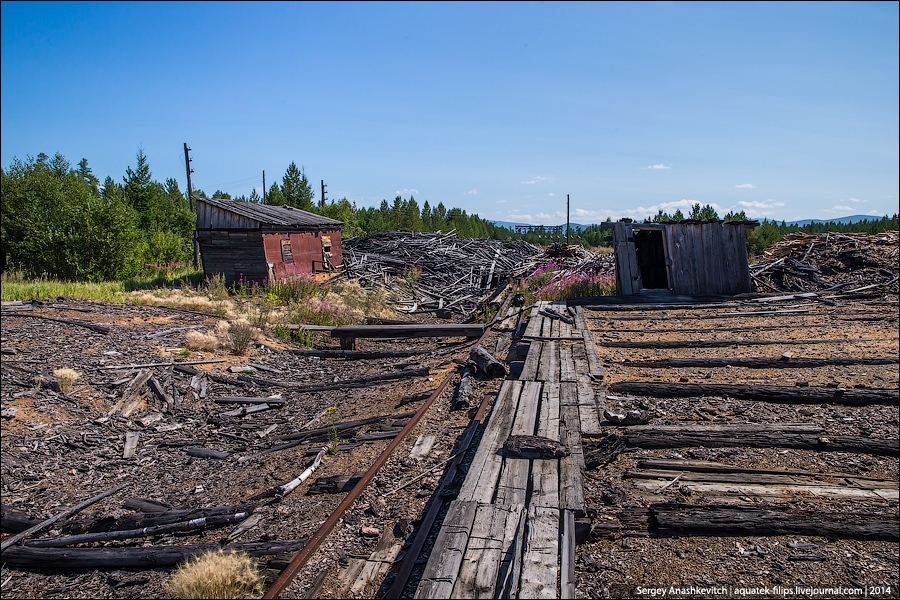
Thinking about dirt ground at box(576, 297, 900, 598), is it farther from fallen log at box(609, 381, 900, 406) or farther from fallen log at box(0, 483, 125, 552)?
fallen log at box(0, 483, 125, 552)

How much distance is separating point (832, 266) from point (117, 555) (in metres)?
20.7

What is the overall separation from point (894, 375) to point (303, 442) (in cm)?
815

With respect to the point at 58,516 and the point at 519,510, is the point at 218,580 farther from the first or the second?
the point at 58,516

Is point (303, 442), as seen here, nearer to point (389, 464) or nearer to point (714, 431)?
point (389, 464)

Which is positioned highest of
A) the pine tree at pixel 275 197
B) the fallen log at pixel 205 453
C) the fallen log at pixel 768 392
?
the pine tree at pixel 275 197

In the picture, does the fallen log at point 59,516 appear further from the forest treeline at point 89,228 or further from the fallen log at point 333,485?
the forest treeline at point 89,228

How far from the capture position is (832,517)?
396 centimetres

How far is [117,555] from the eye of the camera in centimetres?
448

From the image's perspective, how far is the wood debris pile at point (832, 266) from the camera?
52.5 ft

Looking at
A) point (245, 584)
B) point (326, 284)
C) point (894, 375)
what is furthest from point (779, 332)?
point (326, 284)

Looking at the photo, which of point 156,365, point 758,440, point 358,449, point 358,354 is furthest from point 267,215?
point 758,440

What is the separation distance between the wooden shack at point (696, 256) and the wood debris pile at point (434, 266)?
18.3 feet

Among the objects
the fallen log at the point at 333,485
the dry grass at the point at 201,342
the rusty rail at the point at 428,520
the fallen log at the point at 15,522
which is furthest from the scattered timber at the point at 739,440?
the dry grass at the point at 201,342

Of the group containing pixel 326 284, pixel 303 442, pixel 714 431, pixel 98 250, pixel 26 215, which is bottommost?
pixel 303 442
